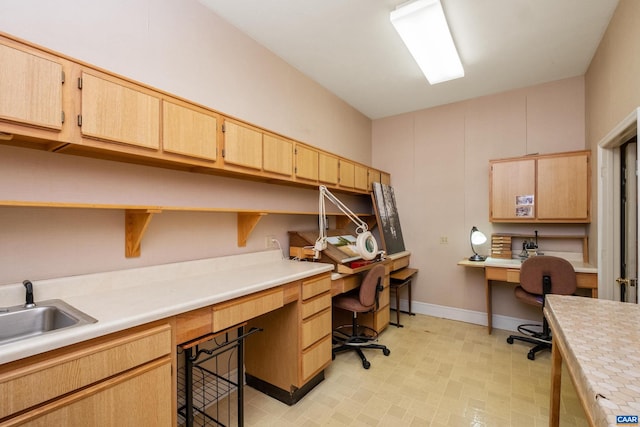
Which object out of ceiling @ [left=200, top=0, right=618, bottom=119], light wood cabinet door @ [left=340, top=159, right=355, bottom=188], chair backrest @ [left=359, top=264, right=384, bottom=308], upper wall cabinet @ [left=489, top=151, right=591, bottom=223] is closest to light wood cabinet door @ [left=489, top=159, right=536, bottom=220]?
upper wall cabinet @ [left=489, top=151, right=591, bottom=223]

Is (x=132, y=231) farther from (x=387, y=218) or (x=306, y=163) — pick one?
(x=387, y=218)

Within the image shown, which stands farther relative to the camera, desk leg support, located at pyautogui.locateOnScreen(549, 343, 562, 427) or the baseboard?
the baseboard

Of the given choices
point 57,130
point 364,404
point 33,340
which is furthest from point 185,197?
point 364,404

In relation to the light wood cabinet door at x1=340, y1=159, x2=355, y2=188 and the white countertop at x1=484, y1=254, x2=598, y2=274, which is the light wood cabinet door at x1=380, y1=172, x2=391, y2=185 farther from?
the white countertop at x1=484, y1=254, x2=598, y2=274

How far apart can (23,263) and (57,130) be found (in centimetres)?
71

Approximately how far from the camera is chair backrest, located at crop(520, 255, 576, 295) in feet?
9.09

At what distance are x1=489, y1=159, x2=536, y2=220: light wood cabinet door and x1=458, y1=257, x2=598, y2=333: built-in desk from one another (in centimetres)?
56

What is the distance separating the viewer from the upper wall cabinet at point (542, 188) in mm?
3105

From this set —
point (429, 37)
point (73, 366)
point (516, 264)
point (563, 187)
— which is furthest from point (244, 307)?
point (563, 187)

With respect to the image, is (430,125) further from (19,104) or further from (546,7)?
(19,104)

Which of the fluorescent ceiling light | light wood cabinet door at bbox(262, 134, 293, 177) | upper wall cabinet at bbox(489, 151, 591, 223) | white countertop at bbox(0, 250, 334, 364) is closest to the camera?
white countertop at bbox(0, 250, 334, 364)

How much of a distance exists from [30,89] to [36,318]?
1.02 meters

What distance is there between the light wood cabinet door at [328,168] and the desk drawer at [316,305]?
3.91 ft

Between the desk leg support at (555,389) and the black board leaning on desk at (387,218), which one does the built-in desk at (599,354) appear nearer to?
the desk leg support at (555,389)
